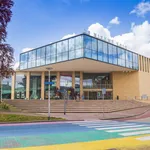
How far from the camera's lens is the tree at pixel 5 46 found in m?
15.4

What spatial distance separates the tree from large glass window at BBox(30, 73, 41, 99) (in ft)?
93.0

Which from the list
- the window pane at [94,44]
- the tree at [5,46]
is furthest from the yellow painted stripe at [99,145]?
the window pane at [94,44]

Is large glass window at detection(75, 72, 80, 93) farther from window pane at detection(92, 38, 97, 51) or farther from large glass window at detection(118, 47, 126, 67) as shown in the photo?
window pane at detection(92, 38, 97, 51)

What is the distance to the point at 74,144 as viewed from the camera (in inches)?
311

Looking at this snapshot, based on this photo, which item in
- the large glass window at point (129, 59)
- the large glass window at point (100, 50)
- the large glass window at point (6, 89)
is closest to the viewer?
the large glass window at point (100, 50)

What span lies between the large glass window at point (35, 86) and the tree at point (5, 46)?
28.4 meters

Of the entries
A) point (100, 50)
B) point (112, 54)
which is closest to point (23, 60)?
point (100, 50)

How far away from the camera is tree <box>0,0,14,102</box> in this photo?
15383 mm

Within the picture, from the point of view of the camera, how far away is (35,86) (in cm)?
4509

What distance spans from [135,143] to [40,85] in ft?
125

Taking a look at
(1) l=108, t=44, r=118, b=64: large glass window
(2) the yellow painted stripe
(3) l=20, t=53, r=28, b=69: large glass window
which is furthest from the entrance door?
(2) the yellow painted stripe

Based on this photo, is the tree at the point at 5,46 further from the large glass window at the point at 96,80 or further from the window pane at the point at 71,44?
the large glass window at the point at 96,80

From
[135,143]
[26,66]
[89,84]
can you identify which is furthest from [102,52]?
[135,143]

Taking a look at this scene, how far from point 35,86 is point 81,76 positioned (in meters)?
10.7
